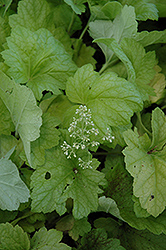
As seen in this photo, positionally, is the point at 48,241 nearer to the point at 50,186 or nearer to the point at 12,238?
the point at 12,238

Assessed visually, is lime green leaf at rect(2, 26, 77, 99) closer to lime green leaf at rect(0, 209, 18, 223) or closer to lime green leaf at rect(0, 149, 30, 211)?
lime green leaf at rect(0, 149, 30, 211)

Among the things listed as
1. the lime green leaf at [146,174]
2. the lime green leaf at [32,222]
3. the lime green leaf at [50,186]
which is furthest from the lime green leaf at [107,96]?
the lime green leaf at [32,222]

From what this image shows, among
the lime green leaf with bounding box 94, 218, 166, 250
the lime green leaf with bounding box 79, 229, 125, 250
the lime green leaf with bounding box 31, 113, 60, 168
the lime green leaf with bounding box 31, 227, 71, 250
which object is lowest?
the lime green leaf with bounding box 94, 218, 166, 250

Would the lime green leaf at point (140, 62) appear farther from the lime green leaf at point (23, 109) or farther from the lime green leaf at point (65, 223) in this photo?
the lime green leaf at point (65, 223)

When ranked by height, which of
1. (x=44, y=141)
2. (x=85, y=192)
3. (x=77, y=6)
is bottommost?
(x=85, y=192)

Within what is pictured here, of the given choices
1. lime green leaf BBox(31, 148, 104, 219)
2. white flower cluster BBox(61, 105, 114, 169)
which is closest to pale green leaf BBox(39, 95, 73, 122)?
white flower cluster BBox(61, 105, 114, 169)

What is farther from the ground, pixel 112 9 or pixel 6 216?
pixel 112 9

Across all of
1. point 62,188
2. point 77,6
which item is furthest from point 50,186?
point 77,6
